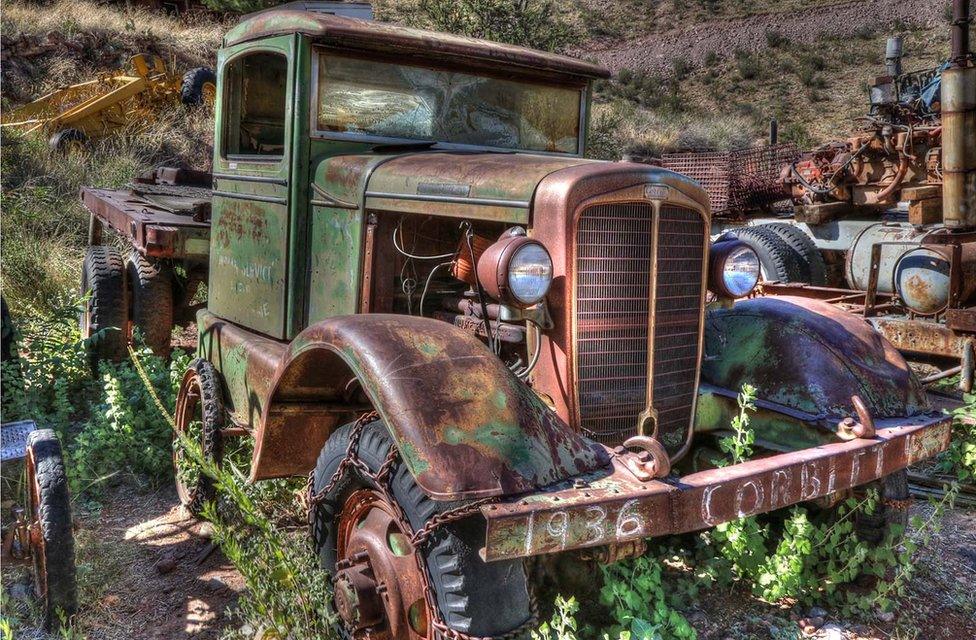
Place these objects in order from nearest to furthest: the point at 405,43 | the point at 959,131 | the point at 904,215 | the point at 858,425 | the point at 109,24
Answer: the point at 858,425
the point at 405,43
the point at 959,131
the point at 904,215
the point at 109,24

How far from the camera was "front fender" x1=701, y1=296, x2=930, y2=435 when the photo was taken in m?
3.28

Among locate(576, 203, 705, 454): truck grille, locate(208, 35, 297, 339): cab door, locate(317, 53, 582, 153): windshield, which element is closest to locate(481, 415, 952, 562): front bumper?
locate(576, 203, 705, 454): truck grille

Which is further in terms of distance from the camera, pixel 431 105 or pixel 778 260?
pixel 778 260

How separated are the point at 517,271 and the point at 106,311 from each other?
421 centimetres

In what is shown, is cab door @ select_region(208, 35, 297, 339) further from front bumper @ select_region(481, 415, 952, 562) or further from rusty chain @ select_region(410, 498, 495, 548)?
front bumper @ select_region(481, 415, 952, 562)

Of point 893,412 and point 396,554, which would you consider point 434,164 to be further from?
point 893,412

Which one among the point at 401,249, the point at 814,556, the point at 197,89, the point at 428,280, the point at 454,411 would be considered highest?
A: the point at 197,89

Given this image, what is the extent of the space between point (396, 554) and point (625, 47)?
93.2 feet

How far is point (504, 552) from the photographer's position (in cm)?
219

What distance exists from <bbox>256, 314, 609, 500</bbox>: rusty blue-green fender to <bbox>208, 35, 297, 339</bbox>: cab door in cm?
133

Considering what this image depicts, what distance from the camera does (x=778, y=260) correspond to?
9.02 metres

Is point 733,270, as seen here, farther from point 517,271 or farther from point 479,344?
point 479,344

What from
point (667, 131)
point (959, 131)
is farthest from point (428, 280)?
point (667, 131)

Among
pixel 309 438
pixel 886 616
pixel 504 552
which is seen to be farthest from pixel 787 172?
pixel 504 552
